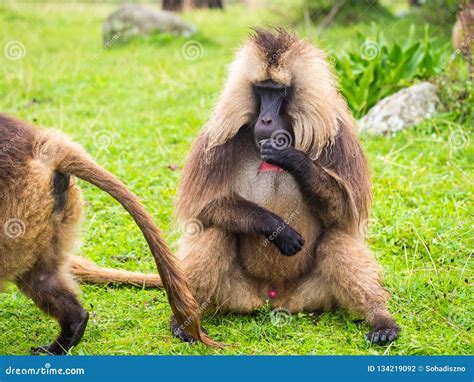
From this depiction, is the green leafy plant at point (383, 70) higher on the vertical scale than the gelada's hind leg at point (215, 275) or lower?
higher

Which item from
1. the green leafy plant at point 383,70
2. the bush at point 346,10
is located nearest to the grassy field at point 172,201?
the bush at point 346,10

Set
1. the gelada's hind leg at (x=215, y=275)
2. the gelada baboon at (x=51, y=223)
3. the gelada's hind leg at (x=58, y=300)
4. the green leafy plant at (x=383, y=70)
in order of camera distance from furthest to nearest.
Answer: the green leafy plant at (x=383, y=70), the gelada's hind leg at (x=215, y=275), the gelada's hind leg at (x=58, y=300), the gelada baboon at (x=51, y=223)

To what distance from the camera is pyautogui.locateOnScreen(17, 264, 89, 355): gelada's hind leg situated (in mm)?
4367

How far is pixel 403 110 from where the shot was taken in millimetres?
7836

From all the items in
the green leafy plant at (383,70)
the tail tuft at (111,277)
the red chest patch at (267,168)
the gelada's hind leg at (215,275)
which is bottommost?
the tail tuft at (111,277)

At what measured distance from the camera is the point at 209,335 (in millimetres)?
4770

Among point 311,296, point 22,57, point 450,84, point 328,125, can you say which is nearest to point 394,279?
point 311,296

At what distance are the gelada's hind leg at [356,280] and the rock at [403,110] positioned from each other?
3.08 meters

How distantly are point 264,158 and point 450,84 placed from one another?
3794 millimetres

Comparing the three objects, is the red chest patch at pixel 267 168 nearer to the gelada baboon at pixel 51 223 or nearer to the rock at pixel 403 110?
the gelada baboon at pixel 51 223

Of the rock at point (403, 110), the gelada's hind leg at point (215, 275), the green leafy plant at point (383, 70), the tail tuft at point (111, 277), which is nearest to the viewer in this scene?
the gelada's hind leg at point (215, 275)

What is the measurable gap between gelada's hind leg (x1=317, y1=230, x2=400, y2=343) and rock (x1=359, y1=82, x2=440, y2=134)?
308 cm

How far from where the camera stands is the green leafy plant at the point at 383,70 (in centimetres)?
819

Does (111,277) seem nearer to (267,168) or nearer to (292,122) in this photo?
(267,168)
